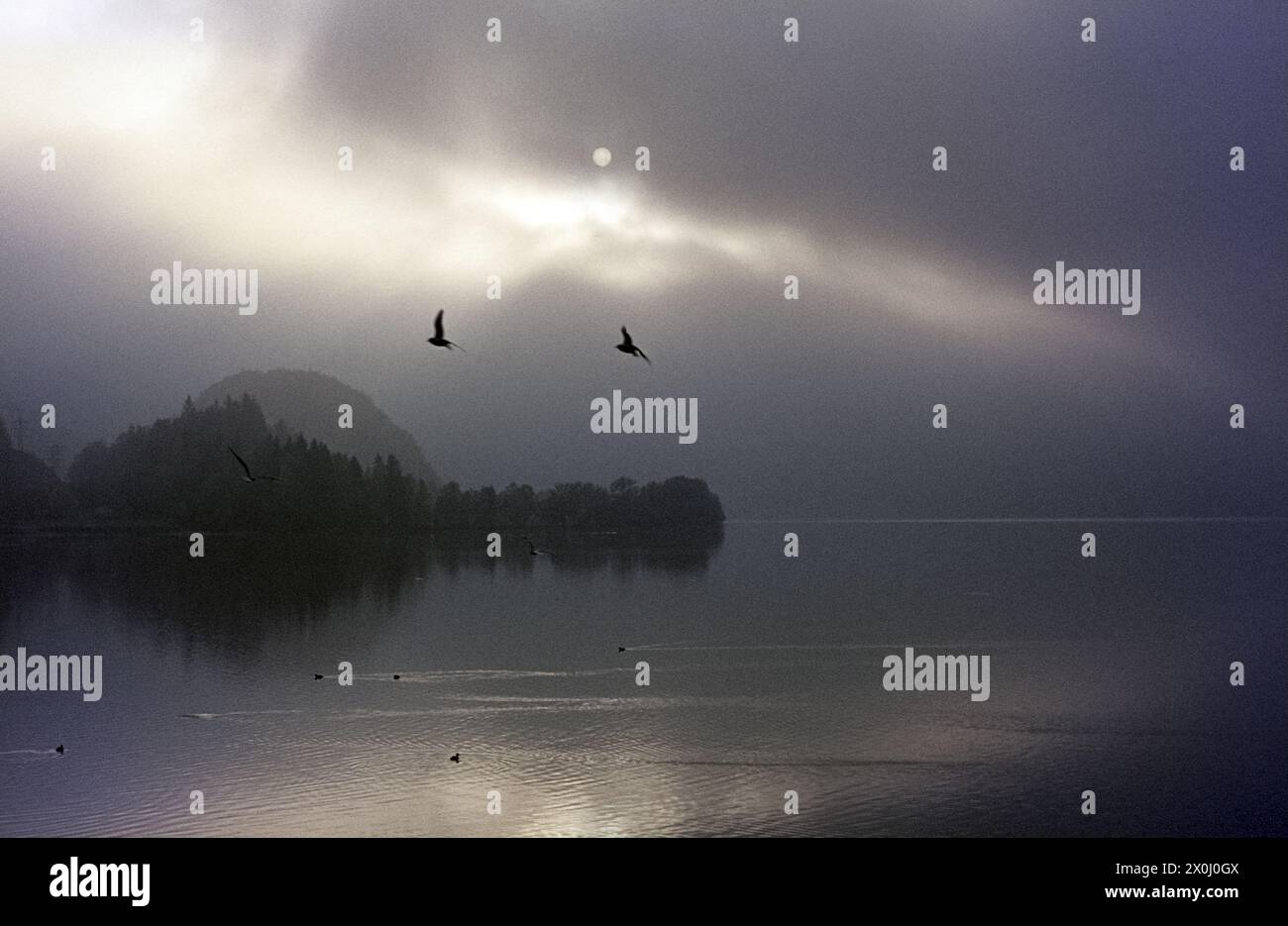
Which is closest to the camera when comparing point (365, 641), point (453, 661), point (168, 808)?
point (168, 808)

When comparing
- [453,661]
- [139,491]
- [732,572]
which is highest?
[139,491]

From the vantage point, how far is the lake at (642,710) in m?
32.7

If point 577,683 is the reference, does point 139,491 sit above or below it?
above

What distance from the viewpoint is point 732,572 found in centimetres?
9681

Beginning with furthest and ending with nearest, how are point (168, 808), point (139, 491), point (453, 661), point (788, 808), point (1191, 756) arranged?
point (139, 491) < point (453, 661) < point (1191, 756) < point (168, 808) < point (788, 808)

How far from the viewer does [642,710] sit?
1780 inches

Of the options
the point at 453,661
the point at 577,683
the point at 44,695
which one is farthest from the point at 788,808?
the point at 44,695

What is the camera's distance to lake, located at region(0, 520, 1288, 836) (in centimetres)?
3266
